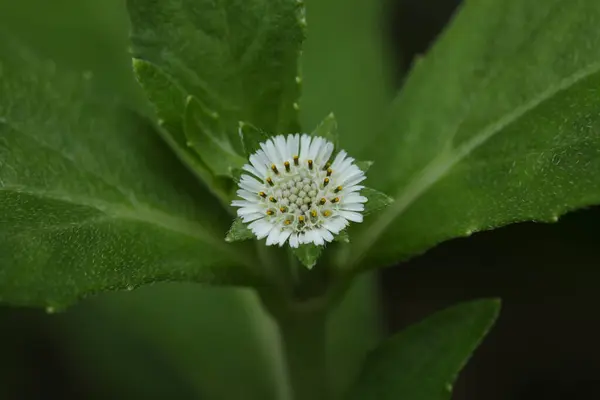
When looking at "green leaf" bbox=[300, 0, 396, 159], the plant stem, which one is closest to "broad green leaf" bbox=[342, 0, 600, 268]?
the plant stem

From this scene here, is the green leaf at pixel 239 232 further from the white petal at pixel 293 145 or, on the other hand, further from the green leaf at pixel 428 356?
the green leaf at pixel 428 356

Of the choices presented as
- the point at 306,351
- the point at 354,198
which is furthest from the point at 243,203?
the point at 306,351

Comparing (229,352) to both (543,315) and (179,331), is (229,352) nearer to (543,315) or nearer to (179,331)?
(179,331)

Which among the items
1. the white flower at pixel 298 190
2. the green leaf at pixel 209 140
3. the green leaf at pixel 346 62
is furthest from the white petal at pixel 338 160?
the green leaf at pixel 346 62

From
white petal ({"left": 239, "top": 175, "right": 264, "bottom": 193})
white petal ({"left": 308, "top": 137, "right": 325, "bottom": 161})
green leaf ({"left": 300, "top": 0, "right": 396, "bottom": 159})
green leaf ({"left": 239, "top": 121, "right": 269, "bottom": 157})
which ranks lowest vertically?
white petal ({"left": 239, "top": 175, "right": 264, "bottom": 193})

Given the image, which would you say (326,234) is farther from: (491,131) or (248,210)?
(491,131)

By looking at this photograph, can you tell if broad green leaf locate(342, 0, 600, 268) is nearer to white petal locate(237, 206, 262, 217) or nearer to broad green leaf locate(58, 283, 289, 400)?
white petal locate(237, 206, 262, 217)


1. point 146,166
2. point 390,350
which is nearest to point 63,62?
point 146,166
